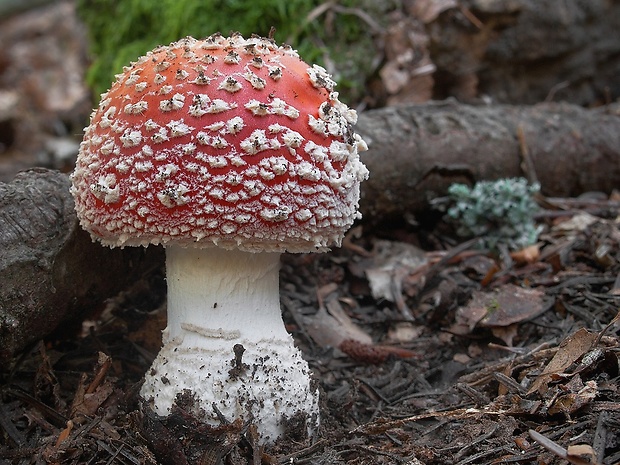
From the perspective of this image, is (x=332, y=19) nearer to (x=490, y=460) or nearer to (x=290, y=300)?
(x=290, y=300)

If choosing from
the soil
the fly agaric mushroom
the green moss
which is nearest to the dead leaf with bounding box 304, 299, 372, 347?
the soil

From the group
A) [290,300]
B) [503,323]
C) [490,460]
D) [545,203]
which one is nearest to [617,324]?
[503,323]

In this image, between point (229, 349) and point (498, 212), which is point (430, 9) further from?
point (229, 349)

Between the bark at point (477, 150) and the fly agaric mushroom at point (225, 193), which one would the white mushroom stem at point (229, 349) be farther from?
the bark at point (477, 150)

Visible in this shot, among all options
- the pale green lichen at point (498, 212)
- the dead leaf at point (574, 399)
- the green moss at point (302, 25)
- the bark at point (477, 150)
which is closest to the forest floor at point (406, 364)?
the dead leaf at point (574, 399)

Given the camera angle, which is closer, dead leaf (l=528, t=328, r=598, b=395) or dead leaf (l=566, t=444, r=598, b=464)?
dead leaf (l=566, t=444, r=598, b=464)

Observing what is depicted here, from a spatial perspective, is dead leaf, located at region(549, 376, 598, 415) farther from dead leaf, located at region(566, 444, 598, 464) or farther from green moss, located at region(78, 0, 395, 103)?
green moss, located at region(78, 0, 395, 103)

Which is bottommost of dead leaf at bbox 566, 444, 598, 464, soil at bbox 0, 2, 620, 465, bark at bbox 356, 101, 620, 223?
soil at bbox 0, 2, 620, 465
